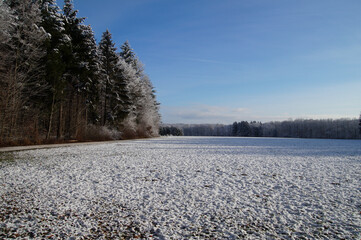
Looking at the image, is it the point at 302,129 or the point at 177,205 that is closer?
the point at 177,205

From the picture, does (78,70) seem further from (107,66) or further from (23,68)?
(107,66)

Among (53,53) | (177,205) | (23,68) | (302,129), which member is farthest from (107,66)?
(302,129)

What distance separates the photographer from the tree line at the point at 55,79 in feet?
58.4

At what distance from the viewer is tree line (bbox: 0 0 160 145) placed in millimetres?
17797

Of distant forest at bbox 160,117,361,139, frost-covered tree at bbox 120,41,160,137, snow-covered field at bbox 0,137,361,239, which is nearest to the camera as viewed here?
snow-covered field at bbox 0,137,361,239

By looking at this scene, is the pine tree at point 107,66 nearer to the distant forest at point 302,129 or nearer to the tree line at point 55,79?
the tree line at point 55,79

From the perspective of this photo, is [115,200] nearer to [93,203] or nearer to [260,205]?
[93,203]

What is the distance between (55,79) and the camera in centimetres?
2158

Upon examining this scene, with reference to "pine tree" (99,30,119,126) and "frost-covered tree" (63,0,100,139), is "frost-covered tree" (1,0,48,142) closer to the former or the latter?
"frost-covered tree" (63,0,100,139)

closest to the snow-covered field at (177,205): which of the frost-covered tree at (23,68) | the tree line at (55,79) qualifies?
the frost-covered tree at (23,68)

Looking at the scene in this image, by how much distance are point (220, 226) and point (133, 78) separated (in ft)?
114

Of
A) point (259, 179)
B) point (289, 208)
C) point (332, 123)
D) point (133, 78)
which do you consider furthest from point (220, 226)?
point (332, 123)

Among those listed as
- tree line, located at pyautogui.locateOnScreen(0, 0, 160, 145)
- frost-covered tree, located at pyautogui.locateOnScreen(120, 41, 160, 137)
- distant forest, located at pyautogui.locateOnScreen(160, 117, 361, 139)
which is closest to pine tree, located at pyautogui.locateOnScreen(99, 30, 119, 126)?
tree line, located at pyautogui.locateOnScreen(0, 0, 160, 145)

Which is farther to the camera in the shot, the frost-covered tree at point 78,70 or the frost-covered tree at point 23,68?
the frost-covered tree at point 78,70
